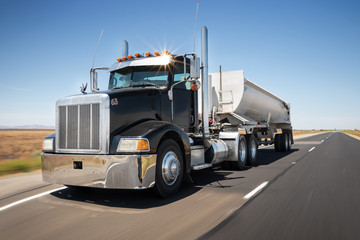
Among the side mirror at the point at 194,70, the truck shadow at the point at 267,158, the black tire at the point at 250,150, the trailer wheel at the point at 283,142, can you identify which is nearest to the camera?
the side mirror at the point at 194,70

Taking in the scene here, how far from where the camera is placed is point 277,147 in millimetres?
15570

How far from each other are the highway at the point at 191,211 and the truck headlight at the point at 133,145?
91 centimetres

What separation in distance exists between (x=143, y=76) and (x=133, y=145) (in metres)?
2.09

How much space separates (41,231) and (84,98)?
2266 millimetres

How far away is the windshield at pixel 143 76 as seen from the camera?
611 cm

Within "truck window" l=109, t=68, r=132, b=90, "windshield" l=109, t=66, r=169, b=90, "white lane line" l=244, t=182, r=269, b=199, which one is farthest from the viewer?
"truck window" l=109, t=68, r=132, b=90

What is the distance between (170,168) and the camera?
17.2 feet

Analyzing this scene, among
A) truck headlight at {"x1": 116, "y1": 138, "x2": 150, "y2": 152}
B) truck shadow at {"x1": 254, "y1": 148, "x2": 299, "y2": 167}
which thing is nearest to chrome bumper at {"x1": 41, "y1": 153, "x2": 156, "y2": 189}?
truck headlight at {"x1": 116, "y1": 138, "x2": 150, "y2": 152}

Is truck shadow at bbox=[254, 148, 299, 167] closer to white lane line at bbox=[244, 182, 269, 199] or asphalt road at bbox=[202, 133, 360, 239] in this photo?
white lane line at bbox=[244, 182, 269, 199]

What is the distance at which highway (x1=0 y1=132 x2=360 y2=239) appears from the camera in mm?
3436

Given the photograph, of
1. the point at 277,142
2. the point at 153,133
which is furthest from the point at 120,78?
the point at 277,142

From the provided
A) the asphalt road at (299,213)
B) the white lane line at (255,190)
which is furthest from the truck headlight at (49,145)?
the white lane line at (255,190)

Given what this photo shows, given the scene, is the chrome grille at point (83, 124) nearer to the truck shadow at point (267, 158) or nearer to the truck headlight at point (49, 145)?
the truck headlight at point (49, 145)

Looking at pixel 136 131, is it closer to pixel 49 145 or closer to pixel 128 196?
pixel 128 196
